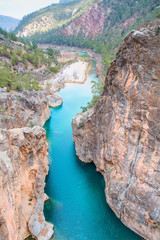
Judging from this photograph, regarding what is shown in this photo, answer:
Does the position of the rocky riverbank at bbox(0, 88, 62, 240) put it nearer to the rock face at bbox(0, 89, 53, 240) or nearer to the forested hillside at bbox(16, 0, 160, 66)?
the rock face at bbox(0, 89, 53, 240)

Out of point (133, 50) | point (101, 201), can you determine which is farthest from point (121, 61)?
point (101, 201)

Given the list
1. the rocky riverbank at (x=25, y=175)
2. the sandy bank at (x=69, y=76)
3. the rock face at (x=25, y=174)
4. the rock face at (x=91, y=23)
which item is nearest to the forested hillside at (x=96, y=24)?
the rock face at (x=91, y=23)

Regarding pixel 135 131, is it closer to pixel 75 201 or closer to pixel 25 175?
pixel 75 201

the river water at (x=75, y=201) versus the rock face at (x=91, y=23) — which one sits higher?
the rock face at (x=91, y=23)

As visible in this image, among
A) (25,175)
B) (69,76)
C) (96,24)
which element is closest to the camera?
(25,175)

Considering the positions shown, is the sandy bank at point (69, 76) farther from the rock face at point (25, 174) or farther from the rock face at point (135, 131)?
the rock face at point (135, 131)

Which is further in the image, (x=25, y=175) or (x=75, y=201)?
(x=75, y=201)

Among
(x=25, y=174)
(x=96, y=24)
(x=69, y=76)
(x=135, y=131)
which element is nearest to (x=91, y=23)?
(x=96, y=24)

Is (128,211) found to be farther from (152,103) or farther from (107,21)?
(107,21)
